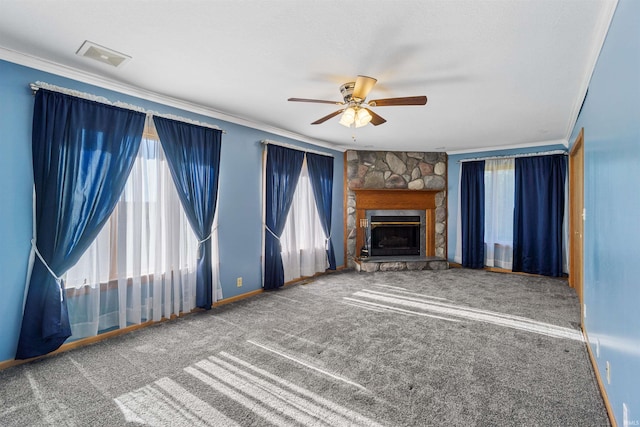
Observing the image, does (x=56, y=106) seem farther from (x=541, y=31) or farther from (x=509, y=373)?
(x=509, y=373)

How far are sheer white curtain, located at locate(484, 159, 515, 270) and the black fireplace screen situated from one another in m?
1.31

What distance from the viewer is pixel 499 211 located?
582cm

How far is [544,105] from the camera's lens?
136 inches

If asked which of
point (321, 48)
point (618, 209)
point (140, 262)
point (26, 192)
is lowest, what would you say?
point (140, 262)

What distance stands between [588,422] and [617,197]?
1293 mm

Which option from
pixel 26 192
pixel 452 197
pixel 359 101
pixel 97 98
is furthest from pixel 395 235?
pixel 26 192

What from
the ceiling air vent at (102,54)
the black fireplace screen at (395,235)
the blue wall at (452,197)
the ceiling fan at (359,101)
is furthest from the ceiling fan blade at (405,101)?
the blue wall at (452,197)

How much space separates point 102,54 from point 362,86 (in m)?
2.03

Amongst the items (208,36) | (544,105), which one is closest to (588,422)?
(544,105)

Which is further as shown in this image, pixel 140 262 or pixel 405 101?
pixel 140 262

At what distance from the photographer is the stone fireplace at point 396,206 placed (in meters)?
6.18

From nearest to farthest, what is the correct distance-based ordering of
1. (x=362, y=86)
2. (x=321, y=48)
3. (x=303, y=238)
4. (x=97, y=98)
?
1. (x=321, y=48)
2. (x=362, y=86)
3. (x=97, y=98)
4. (x=303, y=238)

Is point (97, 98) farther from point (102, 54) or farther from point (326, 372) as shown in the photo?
point (326, 372)

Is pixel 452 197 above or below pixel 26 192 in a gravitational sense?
above
